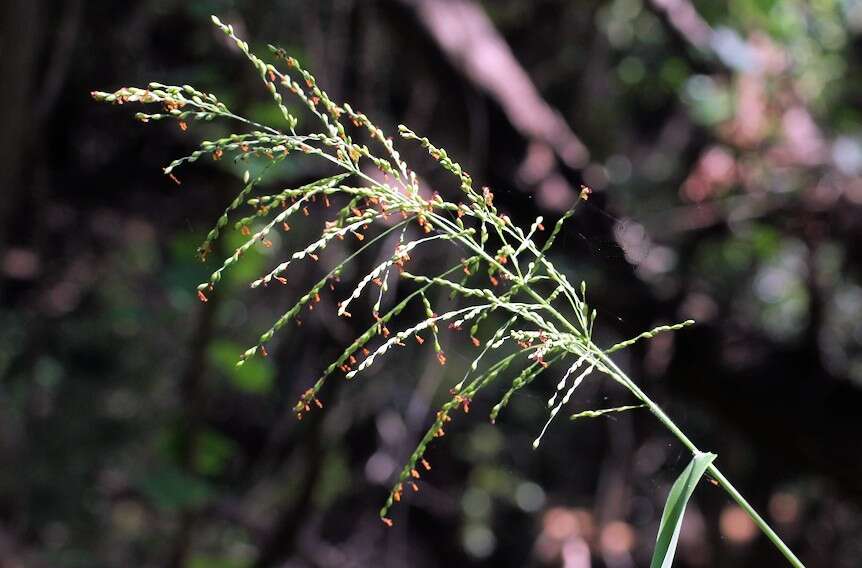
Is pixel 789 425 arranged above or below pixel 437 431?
below

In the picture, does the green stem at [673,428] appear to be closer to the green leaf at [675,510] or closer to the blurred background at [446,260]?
the green leaf at [675,510]

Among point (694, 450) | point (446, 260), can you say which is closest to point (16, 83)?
point (446, 260)

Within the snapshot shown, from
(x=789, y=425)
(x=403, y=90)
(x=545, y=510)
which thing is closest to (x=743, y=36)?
(x=403, y=90)

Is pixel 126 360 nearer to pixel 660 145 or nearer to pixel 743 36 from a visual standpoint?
pixel 660 145

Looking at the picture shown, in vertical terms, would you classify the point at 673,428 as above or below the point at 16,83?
below

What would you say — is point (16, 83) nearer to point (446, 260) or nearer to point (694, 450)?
point (446, 260)

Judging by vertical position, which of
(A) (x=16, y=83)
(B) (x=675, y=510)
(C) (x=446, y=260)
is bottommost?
(C) (x=446, y=260)

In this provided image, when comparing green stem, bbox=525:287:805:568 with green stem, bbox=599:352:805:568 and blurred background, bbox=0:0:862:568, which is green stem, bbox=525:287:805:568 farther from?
blurred background, bbox=0:0:862:568
